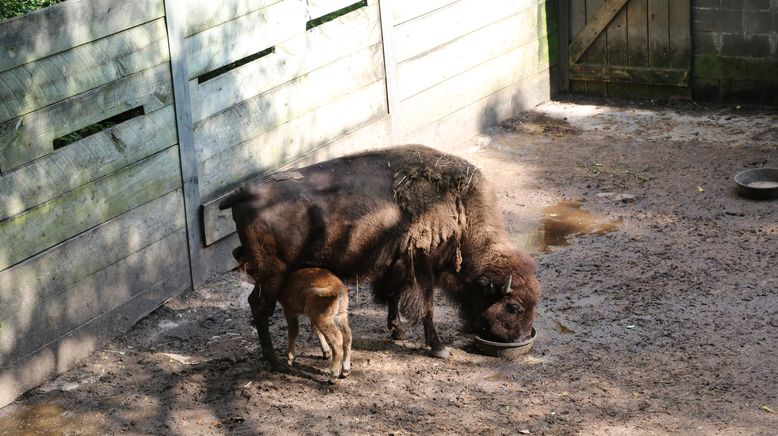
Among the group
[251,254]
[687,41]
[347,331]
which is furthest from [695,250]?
[687,41]

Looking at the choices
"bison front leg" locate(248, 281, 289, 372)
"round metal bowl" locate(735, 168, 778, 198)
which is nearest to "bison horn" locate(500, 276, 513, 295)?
"bison front leg" locate(248, 281, 289, 372)

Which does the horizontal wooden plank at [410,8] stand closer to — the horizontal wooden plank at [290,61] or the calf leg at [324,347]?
the horizontal wooden plank at [290,61]

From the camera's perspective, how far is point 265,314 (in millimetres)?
6406

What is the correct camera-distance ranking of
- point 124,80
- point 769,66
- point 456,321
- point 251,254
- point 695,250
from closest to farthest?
point 251,254
point 124,80
point 456,321
point 695,250
point 769,66

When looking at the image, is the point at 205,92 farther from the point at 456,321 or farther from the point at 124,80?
the point at 456,321

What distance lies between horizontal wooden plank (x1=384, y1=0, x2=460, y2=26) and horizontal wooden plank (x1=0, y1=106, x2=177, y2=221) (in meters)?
3.09

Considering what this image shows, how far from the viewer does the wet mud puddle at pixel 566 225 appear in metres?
8.51

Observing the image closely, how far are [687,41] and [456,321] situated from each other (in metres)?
5.96

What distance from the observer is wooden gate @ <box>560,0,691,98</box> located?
11758 millimetres

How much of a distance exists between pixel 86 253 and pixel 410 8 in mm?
4473

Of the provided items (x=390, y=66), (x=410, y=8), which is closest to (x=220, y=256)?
(x=390, y=66)

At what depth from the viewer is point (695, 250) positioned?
8.02 meters

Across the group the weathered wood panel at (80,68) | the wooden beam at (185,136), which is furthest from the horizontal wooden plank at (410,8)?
Result: the weathered wood panel at (80,68)

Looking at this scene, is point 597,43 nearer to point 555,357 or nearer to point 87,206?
point 555,357
